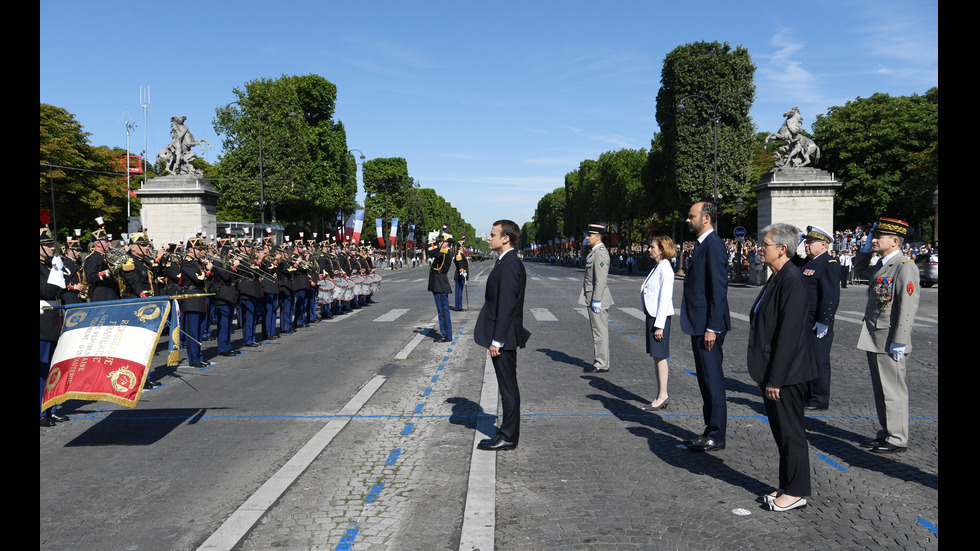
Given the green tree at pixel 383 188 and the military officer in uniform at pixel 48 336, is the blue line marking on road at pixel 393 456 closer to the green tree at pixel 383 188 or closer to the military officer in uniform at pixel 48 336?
the military officer in uniform at pixel 48 336

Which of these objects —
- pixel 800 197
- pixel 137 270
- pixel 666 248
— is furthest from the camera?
pixel 800 197

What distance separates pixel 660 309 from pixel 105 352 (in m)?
5.38

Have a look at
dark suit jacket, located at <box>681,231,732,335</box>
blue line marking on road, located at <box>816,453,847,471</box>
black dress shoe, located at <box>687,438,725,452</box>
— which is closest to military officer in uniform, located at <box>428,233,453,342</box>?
dark suit jacket, located at <box>681,231,732,335</box>

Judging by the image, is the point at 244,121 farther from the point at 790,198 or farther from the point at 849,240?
the point at 849,240

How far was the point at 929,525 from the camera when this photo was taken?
4.01 m

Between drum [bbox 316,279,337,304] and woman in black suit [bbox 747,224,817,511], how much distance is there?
13.2 metres

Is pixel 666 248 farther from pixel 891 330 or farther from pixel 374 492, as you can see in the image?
pixel 374 492

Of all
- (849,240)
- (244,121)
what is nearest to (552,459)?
(849,240)

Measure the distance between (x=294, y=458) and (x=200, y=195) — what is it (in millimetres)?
25433

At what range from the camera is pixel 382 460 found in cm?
530

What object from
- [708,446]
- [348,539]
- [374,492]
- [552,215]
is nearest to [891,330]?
[708,446]

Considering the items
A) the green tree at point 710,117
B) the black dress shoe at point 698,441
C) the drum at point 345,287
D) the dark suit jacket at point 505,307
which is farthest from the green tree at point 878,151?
the dark suit jacket at point 505,307
